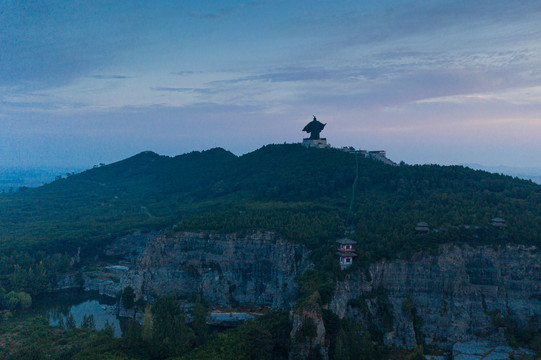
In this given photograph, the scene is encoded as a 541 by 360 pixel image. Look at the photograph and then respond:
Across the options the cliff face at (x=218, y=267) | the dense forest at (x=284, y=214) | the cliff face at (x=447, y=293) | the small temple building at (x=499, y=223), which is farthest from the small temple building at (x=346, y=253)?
the small temple building at (x=499, y=223)

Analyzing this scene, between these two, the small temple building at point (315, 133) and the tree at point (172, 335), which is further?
the small temple building at point (315, 133)

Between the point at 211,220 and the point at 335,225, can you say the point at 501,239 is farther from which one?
the point at 211,220

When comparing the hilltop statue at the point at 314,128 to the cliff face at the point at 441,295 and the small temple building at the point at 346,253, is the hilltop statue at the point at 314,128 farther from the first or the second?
the small temple building at the point at 346,253

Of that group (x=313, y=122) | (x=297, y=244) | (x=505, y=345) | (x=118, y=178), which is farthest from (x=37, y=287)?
(x=118, y=178)

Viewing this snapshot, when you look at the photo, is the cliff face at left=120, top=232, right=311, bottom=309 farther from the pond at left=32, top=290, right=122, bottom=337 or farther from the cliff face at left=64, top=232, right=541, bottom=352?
the pond at left=32, top=290, right=122, bottom=337

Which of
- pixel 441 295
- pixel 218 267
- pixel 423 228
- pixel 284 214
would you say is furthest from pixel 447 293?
pixel 218 267
